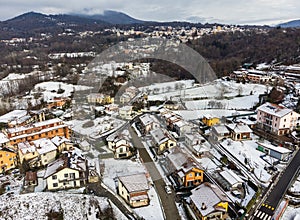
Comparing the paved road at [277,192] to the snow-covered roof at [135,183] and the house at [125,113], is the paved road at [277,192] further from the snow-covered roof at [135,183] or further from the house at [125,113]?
the house at [125,113]

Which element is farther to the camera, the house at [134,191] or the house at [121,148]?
the house at [121,148]

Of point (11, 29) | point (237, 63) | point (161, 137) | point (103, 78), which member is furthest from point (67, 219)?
point (11, 29)

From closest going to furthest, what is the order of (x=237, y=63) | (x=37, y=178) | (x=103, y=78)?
(x=37, y=178)
(x=103, y=78)
(x=237, y=63)

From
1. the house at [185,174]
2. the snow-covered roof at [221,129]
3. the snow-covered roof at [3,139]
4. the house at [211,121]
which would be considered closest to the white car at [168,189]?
the house at [185,174]

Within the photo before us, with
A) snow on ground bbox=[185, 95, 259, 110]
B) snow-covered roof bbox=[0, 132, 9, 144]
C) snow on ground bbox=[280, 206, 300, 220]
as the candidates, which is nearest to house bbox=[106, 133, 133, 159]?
snow-covered roof bbox=[0, 132, 9, 144]

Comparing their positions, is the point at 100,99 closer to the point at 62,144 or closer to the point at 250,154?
the point at 62,144

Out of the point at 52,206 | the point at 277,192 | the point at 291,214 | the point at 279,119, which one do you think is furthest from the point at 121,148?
the point at 279,119

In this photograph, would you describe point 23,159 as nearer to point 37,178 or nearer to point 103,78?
point 37,178
